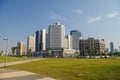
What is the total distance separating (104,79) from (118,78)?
125cm

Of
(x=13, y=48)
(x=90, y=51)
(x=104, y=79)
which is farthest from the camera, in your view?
(x=90, y=51)

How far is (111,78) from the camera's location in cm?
1534

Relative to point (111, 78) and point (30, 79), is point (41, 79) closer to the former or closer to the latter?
point (30, 79)

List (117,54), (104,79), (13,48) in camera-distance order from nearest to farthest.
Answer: (104,79), (13,48), (117,54)

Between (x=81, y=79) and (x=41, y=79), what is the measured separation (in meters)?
3.49

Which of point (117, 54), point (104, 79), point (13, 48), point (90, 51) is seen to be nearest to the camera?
point (104, 79)

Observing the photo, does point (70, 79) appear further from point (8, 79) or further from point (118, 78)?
point (8, 79)

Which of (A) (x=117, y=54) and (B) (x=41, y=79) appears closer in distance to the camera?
(B) (x=41, y=79)

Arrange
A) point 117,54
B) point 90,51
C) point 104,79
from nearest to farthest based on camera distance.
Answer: point 104,79 → point 117,54 → point 90,51

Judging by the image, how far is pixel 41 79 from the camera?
15312 millimetres

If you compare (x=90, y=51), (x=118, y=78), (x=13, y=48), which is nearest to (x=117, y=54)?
(x=90, y=51)

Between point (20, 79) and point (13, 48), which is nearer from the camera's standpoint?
point (20, 79)

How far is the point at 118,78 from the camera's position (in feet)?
49.9

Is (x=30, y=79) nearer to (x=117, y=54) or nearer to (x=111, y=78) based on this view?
(x=111, y=78)
